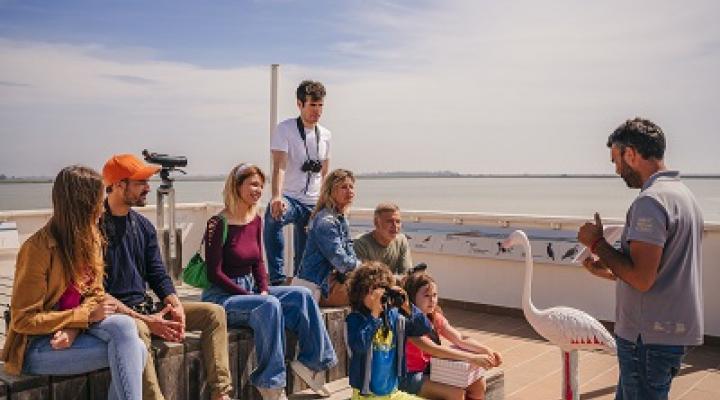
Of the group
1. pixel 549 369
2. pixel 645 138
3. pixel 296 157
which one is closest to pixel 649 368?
pixel 645 138

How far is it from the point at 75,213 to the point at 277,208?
1.78m

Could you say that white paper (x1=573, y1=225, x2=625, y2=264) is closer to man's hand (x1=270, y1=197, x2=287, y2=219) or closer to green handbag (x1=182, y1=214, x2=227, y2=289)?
green handbag (x1=182, y1=214, x2=227, y2=289)

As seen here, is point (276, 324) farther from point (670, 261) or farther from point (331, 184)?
point (670, 261)

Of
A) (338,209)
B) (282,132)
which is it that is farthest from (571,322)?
(282,132)

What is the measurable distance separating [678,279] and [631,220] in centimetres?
26

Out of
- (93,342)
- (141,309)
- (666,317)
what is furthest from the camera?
(141,309)

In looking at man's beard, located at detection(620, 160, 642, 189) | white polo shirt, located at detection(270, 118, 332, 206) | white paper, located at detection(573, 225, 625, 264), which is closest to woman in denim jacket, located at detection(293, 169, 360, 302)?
white polo shirt, located at detection(270, 118, 332, 206)

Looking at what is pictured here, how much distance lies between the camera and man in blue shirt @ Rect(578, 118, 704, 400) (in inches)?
95.1

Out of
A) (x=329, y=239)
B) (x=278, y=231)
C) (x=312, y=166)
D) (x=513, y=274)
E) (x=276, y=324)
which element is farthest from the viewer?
(x=513, y=274)

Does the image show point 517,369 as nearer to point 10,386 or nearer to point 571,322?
point 571,322

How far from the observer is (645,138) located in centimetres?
251

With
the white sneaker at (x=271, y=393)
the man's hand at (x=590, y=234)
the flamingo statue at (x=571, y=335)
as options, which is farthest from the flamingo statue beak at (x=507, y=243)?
the white sneaker at (x=271, y=393)

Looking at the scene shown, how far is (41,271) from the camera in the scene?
8.29 feet

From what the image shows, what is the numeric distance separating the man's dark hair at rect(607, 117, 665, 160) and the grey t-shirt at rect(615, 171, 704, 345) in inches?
3.3
